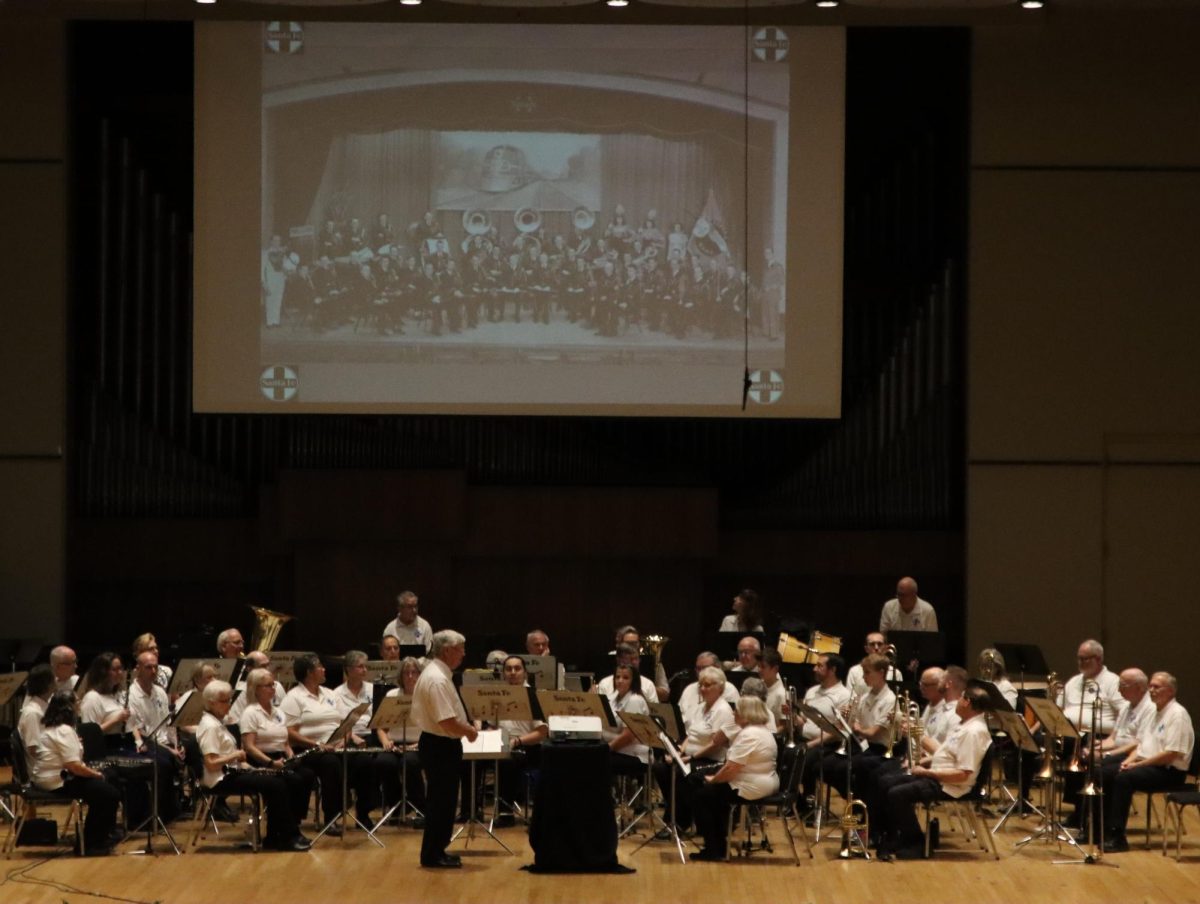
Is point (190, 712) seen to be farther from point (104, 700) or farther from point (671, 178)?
point (671, 178)

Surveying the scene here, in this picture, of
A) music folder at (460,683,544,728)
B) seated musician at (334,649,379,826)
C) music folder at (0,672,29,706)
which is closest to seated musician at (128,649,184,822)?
music folder at (0,672,29,706)

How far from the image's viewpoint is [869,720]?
11891 mm

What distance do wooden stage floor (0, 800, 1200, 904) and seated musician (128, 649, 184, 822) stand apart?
48cm

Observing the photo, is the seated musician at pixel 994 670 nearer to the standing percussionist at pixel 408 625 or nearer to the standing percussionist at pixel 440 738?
the standing percussionist at pixel 440 738

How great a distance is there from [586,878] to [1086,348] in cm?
796

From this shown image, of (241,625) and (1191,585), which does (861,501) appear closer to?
(1191,585)

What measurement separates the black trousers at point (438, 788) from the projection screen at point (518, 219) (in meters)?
5.26

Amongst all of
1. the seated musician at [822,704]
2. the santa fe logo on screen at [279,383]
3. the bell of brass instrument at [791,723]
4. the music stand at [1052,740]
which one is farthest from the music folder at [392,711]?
the santa fe logo on screen at [279,383]

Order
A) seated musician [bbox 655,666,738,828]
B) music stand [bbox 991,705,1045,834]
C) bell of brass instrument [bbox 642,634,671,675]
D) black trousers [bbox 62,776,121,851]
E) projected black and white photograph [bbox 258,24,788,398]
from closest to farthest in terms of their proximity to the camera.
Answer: black trousers [bbox 62,776,121,851], music stand [bbox 991,705,1045,834], seated musician [bbox 655,666,738,828], bell of brass instrument [bbox 642,634,671,675], projected black and white photograph [bbox 258,24,788,398]

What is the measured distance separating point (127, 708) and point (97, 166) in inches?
247

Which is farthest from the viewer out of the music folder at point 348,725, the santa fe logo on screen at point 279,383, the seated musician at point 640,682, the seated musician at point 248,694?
the santa fe logo on screen at point 279,383

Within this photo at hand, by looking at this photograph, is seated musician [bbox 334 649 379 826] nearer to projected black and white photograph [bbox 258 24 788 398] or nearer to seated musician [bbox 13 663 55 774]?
seated musician [bbox 13 663 55 774]

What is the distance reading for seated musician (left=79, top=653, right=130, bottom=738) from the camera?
1164 centimetres

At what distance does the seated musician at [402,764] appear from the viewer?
11.8 meters
